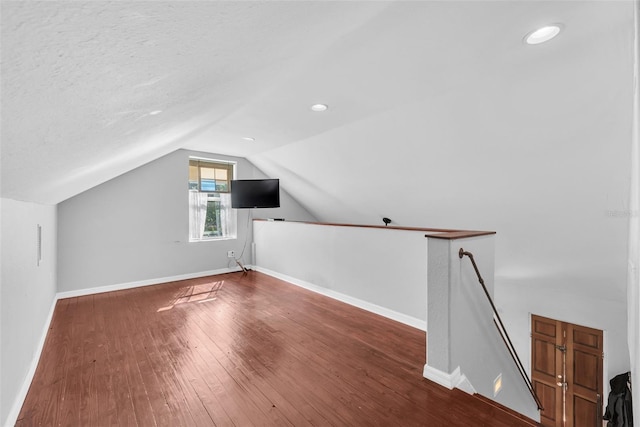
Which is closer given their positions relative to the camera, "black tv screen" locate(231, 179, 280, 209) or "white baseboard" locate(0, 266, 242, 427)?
"white baseboard" locate(0, 266, 242, 427)

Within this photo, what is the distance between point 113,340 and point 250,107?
2.88 meters

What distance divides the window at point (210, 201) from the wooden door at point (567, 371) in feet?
19.0

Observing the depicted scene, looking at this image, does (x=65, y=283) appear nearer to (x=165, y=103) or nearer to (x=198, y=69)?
(x=165, y=103)

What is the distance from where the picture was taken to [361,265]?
379cm

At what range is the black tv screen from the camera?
5.50 meters

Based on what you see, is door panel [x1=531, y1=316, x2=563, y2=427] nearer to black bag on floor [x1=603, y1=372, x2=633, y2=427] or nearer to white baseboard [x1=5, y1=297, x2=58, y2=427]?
black bag on floor [x1=603, y1=372, x2=633, y2=427]

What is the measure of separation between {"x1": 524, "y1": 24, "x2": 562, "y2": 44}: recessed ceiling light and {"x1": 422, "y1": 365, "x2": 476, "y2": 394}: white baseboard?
2451 mm

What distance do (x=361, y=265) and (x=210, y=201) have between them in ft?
11.4

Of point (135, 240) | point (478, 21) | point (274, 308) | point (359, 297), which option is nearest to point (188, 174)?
point (135, 240)

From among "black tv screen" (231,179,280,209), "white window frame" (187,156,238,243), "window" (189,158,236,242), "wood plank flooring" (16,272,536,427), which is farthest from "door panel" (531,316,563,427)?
"window" (189,158,236,242)

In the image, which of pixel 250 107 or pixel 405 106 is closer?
pixel 405 106

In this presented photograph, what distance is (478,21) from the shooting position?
5.72ft

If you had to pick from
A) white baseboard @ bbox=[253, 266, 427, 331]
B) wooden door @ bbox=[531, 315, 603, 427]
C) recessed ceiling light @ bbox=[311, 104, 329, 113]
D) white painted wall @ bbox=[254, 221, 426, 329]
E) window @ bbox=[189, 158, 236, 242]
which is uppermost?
recessed ceiling light @ bbox=[311, 104, 329, 113]

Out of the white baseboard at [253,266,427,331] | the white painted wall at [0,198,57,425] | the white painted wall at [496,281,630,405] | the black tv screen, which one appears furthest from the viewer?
the black tv screen
